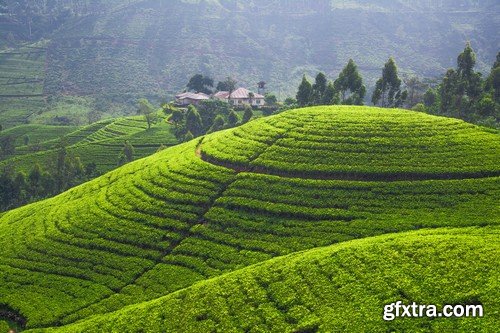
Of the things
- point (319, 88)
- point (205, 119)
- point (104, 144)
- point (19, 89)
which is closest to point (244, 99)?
point (205, 119)

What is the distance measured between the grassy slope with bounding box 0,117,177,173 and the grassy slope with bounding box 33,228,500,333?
6545cm

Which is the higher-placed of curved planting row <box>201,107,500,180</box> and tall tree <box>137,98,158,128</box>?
curved planting row <box>201,107,500,180</box>

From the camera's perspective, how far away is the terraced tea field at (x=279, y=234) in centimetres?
3031

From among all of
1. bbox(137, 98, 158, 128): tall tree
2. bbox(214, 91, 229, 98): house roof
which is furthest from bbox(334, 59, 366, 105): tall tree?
bbox(137, 98, 158, 128): tall tree

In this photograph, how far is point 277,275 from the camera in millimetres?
Answer: 34062

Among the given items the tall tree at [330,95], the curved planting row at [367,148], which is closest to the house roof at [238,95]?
the tall tree at [330,95]

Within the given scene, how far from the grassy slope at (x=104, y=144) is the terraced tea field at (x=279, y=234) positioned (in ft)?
130

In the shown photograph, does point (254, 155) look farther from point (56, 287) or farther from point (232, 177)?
point (56, 287)

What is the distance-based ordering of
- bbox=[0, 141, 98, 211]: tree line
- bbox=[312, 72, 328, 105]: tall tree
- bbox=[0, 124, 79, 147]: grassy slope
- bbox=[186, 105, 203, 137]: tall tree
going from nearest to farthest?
1. bbox=[0, 141, 98, 211]: tree line
2. bbox=[312, 72, 328, 105]: tall tree
3. bbox=[186, 105, 203, 137]: tall tree
4. bbox=[0, 124, 79, 147]: grassy slope

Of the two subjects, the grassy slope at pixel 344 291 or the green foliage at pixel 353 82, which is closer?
the grassy slope at pixel 344 291

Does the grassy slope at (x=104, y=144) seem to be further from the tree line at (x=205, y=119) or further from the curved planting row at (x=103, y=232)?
the curved planting row at (x=103, y=232)

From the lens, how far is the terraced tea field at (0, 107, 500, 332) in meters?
30.3

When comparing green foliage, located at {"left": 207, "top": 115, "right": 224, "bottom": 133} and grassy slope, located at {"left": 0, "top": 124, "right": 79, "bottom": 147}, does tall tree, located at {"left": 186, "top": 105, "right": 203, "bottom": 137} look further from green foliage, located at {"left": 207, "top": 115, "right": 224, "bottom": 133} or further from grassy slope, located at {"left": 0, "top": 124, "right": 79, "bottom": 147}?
grassy slope, located at {"left": 0, "top": 124, "right": 79, "bottom": 147}

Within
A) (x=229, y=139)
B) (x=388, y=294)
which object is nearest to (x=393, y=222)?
(x=388, y=294)
